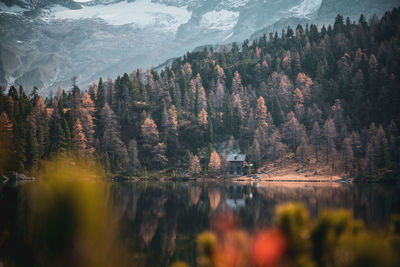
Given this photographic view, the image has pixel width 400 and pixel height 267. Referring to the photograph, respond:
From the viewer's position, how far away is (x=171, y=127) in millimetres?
155000

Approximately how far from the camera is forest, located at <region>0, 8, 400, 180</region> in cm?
11944

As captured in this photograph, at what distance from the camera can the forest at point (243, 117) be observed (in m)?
119

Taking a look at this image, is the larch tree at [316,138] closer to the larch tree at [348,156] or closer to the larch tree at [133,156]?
the larch tree at [348,156]

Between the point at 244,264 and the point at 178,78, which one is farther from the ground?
the point at 178,78

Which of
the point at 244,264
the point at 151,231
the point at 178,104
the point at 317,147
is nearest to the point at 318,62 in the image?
the point at 317,147

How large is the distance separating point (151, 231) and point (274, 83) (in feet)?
523

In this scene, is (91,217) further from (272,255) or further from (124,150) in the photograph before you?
(124,150)

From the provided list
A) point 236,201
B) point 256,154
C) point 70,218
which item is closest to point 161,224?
point 236,201

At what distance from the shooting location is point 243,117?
165750 millimetres

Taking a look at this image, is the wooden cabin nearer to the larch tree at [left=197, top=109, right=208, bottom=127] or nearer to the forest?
the forest

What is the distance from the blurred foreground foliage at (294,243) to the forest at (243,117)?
105091mm

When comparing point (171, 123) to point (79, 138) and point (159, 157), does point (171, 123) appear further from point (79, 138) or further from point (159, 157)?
point (79, 138)

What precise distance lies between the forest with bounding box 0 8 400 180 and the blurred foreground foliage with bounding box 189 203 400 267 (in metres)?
105

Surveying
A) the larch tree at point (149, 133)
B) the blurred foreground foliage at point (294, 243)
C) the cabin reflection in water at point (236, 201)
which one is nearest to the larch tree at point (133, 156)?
the larch tree at point (149, 133)
